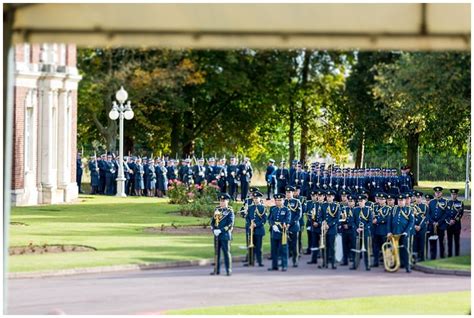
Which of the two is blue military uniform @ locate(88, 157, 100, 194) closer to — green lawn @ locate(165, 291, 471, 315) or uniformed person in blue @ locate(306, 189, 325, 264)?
uniformed person in blue @ locate(306, 189, 325, 264)

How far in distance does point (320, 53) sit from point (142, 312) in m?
47.8

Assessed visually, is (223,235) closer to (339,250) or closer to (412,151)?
(339,250)

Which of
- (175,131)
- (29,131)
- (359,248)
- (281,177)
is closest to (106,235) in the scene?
(359,248)

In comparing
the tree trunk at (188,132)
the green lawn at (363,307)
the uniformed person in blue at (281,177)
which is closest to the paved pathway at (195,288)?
the green lawn at (363,307)

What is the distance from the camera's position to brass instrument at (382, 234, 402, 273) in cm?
2242

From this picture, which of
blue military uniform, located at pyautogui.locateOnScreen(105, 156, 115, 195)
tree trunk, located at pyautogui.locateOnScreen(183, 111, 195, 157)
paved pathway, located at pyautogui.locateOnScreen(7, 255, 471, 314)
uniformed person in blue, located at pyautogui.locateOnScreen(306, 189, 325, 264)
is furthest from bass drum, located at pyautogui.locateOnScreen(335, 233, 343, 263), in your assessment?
tree trunk, located at pyautogui.locateOnScreen(183, 111, 195, 157)

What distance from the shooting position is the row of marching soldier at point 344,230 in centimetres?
2267

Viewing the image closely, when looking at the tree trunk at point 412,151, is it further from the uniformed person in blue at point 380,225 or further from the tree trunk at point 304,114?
the uniformed person in blue at point 380,225

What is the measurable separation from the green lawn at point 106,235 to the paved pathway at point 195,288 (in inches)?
59.3

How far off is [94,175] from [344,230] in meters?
23.0

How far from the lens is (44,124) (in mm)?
38438

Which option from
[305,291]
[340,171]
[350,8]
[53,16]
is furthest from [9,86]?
[340,171]

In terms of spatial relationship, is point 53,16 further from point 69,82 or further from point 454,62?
point 69,82

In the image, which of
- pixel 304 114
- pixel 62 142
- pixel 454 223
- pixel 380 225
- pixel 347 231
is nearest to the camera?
pixel 380 225
